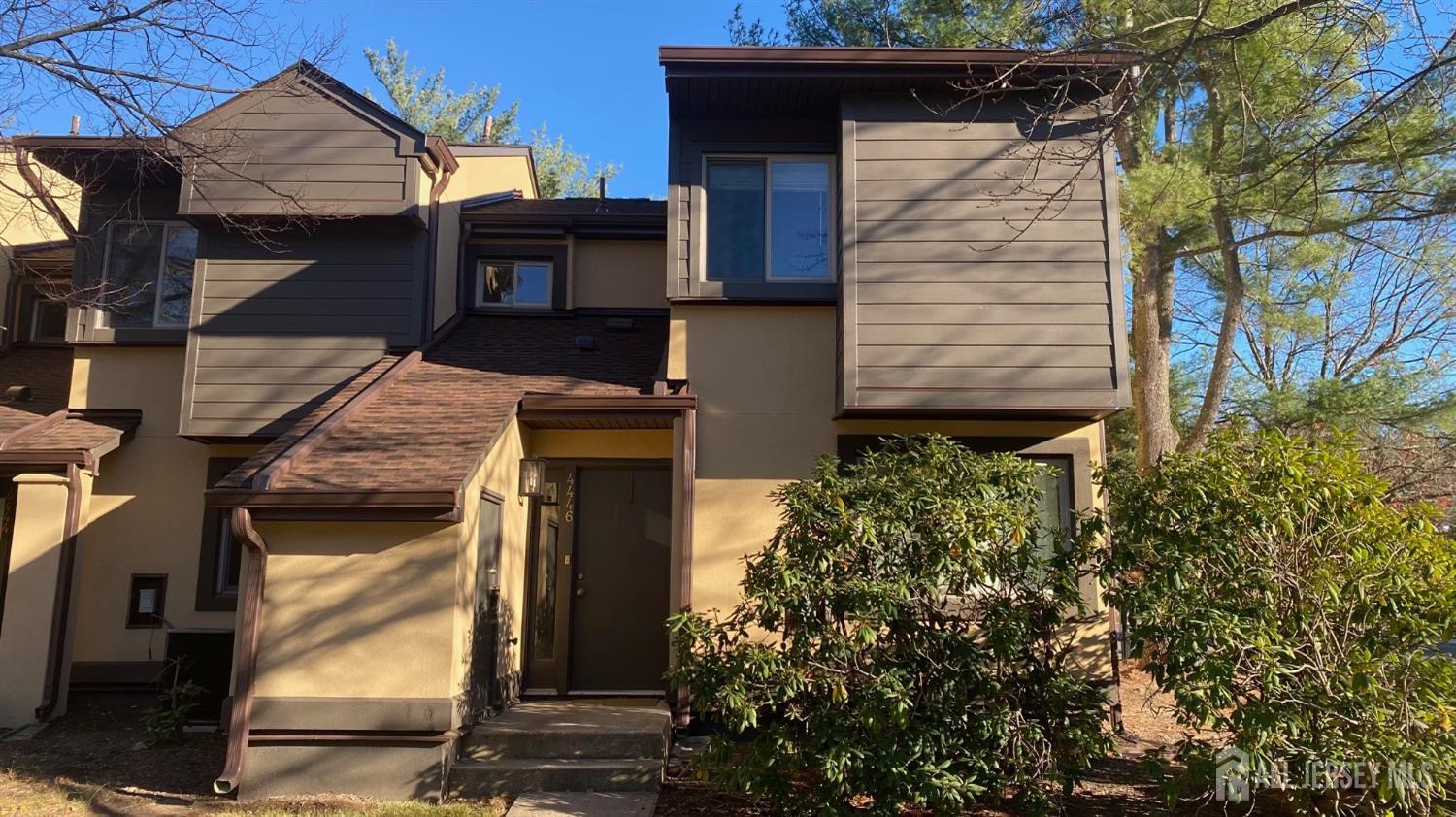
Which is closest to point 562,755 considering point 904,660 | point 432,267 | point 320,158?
point 904,660

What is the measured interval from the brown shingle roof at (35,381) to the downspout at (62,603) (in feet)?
2.96

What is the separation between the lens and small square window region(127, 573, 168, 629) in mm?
8945

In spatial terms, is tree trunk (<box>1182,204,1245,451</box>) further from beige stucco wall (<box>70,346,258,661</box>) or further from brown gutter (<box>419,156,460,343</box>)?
beige stucco wall (<box>70,346,258,661</box>)

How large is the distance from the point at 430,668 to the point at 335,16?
4.81m

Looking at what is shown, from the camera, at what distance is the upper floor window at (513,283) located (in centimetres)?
1039

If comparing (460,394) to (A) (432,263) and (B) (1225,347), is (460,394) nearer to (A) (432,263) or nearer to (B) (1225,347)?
(A) (432,263)

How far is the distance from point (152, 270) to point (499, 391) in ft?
15.6

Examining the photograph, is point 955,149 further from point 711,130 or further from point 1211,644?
point 1211,644

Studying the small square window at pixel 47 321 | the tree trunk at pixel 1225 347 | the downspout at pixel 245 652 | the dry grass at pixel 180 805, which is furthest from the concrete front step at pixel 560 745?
the tree trunk at pixel 1225 347

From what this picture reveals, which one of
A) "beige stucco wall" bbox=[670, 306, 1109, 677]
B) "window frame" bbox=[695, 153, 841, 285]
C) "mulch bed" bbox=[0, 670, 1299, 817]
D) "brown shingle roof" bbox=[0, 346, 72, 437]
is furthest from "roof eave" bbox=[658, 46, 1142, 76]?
"brown shingle roof" bbox=[0, 346, 72, 437]

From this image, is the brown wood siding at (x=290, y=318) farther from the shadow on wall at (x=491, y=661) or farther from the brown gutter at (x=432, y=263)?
the shadow on wall at (x=491, y=661)

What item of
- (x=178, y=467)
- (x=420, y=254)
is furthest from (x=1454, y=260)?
(x=178, y=467)

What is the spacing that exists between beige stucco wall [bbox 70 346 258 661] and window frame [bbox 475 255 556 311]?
9.51 ft

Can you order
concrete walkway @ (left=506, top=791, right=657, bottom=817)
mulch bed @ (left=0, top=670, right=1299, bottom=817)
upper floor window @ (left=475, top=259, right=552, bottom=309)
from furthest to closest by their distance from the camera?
upper floor window @ (left=475, top=259, right=552, bottom=309) < mulch bed @ (left=0, top=670, right=1299, bottom=817) < concrete walkway @ (left=506, top=791, right=657, bottom=817)
